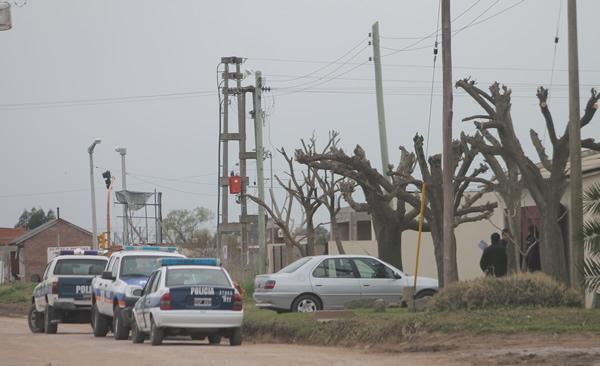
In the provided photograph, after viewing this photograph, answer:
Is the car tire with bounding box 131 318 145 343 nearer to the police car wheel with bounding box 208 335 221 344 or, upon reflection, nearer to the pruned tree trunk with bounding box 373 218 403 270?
the police car wheel with bounding box 208 335 221 344

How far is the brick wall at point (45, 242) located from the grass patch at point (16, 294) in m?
25.8

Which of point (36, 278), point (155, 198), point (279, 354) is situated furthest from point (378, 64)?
point (155, 198)

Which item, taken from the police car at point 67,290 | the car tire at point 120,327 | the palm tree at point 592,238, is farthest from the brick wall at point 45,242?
the palm tree at point 592,238

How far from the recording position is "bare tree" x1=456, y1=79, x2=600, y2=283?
22.1 metres

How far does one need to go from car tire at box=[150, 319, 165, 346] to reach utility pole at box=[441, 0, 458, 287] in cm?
591

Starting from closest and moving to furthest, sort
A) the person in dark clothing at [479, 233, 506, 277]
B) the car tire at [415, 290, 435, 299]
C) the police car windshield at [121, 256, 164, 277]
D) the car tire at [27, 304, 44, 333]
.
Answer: the person in dark clothing at [479, 233, 506, 277] → the police car windshield at [121, 256, 164, 277] → the car tire at [415, 290, 435, 299] → the car tire at [27, 304, 44, 333]

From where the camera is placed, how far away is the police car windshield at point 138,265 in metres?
24.6

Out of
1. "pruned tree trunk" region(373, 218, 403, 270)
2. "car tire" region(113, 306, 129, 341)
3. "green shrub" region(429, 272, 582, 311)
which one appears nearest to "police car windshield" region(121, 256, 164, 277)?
"car tire" region(113, 306, 129, 341)

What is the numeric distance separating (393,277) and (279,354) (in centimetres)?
801

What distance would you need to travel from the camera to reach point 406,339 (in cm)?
1903

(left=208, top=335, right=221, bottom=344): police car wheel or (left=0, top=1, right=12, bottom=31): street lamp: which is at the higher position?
(left=0, top=1, right=12, bottom=31): street lamp

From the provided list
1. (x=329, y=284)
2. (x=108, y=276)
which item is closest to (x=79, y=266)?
(x=108, y=276)

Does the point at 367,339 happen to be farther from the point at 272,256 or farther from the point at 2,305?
the point at 2,305

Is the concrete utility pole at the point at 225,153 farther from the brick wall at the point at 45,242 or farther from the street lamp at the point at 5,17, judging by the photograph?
the brick wall at the point at 45,242
